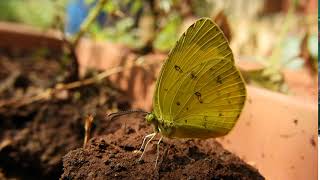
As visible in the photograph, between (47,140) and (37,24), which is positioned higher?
(37,24)

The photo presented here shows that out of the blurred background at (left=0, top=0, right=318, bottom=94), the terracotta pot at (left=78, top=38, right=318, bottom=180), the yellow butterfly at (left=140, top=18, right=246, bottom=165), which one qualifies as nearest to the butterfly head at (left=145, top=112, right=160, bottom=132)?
the yellow butterfly at (left=140, top=18, right=246, bottom=165)

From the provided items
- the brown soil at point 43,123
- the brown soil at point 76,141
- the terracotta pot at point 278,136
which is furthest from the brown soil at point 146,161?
the brown soil at point 43,123

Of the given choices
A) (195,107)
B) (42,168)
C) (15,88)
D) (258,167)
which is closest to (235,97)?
(195,107)

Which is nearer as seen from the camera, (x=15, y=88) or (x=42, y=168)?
(x=42, y=168)

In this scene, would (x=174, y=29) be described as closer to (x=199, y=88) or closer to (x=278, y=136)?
(x=278, y=136)

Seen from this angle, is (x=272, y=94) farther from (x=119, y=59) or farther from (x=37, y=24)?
(x=37, y=24)

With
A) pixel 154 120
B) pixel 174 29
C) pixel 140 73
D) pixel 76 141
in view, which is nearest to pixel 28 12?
pixel 174 29

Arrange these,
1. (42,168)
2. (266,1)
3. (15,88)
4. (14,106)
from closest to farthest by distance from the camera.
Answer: (42,168) < (14,106) < (15,88) < (266,1)

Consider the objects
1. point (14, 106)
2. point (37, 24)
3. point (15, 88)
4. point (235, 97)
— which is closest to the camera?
point (235, 97)

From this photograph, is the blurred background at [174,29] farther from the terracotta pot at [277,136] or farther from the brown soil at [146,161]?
the brown soil at [146,161]
